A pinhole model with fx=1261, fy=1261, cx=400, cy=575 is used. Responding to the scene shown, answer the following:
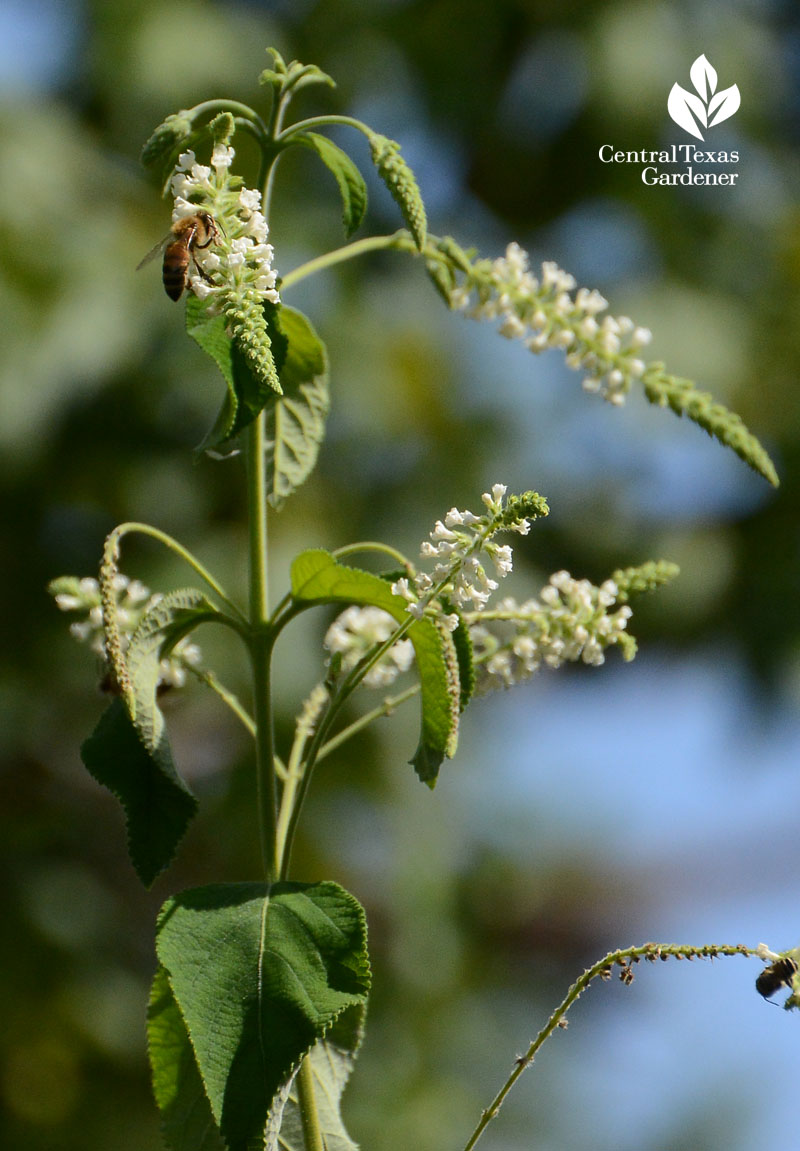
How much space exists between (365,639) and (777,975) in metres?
0.32

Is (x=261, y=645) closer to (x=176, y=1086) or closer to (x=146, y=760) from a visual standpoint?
(x=146, y=760)

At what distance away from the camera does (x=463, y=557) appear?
0.60m

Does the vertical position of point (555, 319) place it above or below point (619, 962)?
above

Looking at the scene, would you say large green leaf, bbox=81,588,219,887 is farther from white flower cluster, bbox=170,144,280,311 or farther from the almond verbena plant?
white flower cluster, bbox=170,144,280,311

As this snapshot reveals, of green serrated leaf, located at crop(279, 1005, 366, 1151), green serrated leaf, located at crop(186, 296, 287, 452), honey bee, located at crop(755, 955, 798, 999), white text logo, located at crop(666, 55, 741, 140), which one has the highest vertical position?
white text logo, located at crop(666, 55, 741, 140)

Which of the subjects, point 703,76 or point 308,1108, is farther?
point 703,76

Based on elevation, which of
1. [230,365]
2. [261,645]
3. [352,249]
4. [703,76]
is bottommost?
[261,645]

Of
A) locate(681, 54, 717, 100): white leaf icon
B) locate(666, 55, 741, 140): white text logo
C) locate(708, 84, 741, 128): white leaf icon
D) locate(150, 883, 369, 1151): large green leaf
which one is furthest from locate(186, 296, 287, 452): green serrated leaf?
locate(708, 84, 741, 128): white leaf icon

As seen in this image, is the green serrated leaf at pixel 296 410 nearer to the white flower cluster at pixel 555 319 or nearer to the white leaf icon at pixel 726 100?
the white flower cluster at pixel 555 319

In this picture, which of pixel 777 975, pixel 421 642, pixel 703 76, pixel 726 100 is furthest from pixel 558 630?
pixel 726 100

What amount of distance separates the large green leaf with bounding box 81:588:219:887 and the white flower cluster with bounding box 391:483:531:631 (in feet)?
0.51

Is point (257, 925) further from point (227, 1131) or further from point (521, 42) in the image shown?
point (521, 42)

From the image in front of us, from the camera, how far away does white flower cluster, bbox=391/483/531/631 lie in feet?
1.92

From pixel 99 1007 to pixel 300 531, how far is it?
5.24 ft
